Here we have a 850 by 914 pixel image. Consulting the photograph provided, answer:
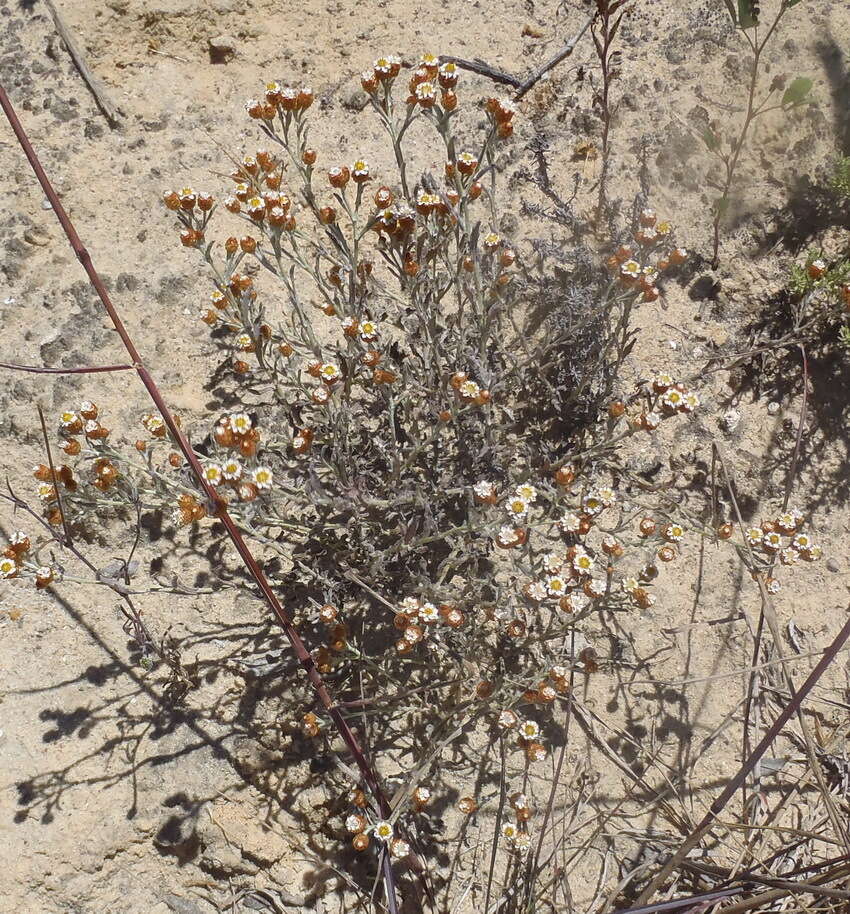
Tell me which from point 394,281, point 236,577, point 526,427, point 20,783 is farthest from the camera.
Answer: point 394,281

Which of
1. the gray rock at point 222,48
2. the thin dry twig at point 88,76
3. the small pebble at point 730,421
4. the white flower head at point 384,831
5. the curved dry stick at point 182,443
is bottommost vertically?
the white flower head at point 384,831

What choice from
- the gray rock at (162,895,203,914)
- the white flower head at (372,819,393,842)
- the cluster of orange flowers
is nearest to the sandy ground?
the gray rock at (162,895,203,914)

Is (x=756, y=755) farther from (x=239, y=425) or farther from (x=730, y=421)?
(x=730, y=421)

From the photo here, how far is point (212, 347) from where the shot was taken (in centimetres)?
357

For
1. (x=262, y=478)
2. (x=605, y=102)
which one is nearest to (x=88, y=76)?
(x=605, y=102)

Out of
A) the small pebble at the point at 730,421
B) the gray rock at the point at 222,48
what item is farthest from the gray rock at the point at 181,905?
the gray rock at the point at 222,48

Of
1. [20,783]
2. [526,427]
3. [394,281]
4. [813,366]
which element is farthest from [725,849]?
[394,281]

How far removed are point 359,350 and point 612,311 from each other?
4.38 feet

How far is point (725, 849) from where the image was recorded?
2.74 m

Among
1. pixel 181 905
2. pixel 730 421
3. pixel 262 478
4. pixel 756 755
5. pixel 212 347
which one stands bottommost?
pixel 181 905

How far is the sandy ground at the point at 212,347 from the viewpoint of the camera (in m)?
2.70

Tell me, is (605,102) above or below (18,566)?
above

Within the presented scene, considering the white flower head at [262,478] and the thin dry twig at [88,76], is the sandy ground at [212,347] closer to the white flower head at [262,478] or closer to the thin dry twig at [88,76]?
the thin dry twig at [88,76]

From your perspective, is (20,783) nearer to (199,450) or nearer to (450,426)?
(199,450)
